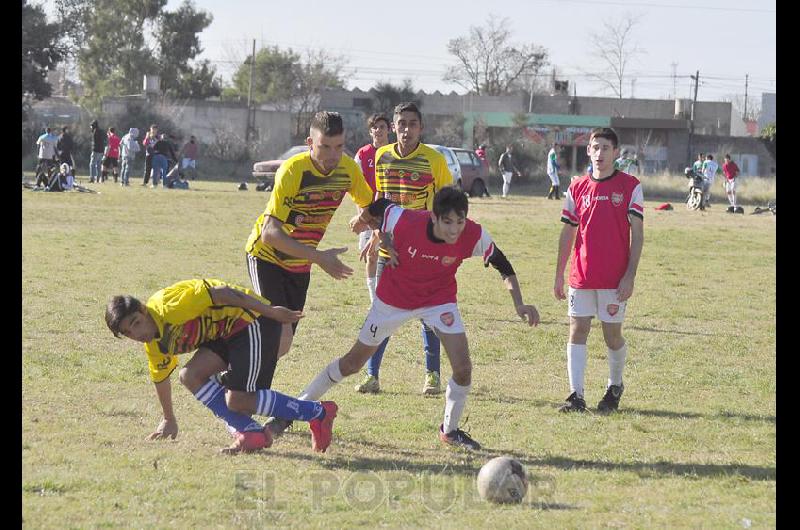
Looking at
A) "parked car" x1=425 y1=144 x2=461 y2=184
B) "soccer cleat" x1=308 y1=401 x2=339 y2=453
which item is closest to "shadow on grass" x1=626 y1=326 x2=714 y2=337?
"soccer cleat" x1=308 y1=401 x2=339 y2=453

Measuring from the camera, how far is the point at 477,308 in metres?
13.0

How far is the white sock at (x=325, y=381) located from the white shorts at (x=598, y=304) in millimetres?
1964

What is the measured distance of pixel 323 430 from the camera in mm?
6387

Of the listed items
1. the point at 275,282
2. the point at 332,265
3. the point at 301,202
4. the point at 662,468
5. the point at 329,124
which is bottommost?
the point at 662,468

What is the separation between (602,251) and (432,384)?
1682mm

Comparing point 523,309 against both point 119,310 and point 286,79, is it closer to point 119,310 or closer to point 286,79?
point 119,310

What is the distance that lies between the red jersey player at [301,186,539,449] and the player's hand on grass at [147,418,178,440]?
3.50 feet

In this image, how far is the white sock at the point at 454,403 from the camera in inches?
261

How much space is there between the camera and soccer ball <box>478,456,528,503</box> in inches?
217

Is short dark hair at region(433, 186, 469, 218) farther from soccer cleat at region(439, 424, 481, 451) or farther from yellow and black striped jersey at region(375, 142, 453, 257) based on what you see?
yellow and black striped jersey at region(375, 142, 453, 257)

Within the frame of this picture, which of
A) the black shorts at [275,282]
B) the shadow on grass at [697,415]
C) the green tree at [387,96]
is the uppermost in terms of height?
the green tree at [387,96]

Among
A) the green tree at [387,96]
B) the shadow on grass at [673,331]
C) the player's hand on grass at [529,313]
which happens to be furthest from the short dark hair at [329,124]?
the green tree at [387,96]

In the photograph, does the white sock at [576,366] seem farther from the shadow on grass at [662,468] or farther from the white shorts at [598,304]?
the shadow on grass at [662,468]

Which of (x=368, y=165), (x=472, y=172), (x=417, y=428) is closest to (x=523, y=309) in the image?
(x=417, y=428)
